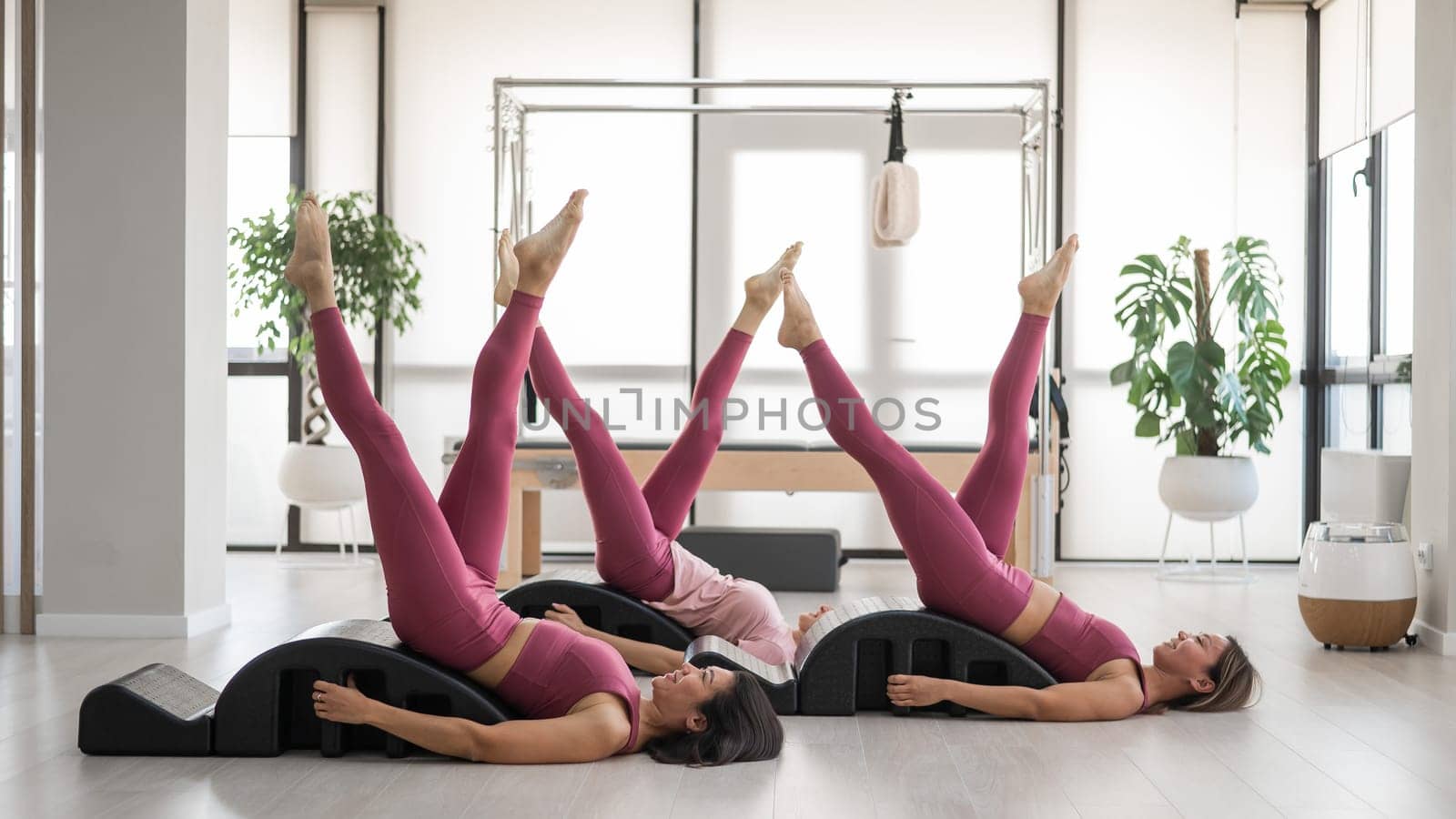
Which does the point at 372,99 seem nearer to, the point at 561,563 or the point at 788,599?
the point at 561,563

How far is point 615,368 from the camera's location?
624cm

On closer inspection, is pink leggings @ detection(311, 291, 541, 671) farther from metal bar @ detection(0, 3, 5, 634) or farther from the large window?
the large window

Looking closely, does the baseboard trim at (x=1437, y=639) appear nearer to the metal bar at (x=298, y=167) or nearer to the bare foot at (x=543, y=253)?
the bare foot at (x=543, y=253)

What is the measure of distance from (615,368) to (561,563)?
95 centimetres

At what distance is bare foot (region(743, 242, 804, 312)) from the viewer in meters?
3.08

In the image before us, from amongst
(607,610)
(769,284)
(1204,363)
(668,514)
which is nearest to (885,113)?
(1204,363)

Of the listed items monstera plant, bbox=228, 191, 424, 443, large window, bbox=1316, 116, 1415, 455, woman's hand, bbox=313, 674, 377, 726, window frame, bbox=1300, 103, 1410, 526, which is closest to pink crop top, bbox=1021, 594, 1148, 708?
woman's hand, bbox=313, 674, 377, 726

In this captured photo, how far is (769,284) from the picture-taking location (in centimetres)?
311

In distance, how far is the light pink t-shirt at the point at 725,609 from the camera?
3.21m

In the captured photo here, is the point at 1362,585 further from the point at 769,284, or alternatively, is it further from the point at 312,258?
the point at 312,258

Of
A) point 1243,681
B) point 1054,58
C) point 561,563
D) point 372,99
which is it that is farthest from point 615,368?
point 1243,681

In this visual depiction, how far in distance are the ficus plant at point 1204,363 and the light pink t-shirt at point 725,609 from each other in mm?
2939

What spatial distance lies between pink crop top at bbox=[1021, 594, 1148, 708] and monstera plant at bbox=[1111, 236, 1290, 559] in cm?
279

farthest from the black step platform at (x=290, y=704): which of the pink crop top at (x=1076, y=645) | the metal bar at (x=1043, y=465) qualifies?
the metal bar at (x=1043, y=465)
